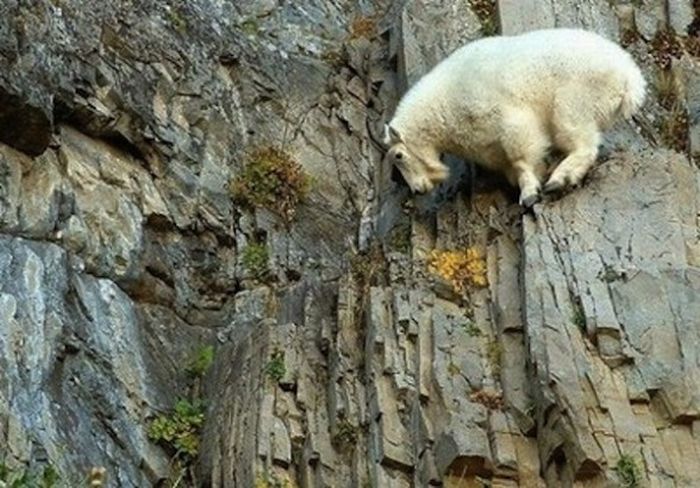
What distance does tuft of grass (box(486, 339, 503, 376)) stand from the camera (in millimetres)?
13586

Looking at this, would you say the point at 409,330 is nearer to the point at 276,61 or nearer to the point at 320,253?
the point at 320,253

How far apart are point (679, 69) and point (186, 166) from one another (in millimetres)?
6679

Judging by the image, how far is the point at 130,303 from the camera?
15.6 metres

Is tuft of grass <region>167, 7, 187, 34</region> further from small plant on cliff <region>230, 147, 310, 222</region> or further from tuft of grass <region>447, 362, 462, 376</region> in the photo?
tuft of grass <region>447, 362, 462, 376</region>

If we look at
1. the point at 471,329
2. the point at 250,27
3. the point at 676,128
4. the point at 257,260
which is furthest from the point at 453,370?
the point at 250,27

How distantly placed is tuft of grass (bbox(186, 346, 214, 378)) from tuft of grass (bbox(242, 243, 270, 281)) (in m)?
1.79

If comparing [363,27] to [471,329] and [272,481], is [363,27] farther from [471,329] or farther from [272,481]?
[272,481]

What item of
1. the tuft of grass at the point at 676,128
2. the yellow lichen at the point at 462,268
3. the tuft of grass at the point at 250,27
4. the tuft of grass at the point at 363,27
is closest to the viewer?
the yellow lichen at the point at 462,268

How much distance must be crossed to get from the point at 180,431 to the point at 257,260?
3.30 m

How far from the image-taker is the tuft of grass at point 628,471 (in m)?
11.7

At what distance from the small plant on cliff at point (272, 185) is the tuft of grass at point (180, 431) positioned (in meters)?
3.93

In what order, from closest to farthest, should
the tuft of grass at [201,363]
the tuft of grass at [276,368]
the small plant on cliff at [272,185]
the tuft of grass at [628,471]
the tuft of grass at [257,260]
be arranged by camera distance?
the tuft of grass at [628,471] → the tuft of grass at [276,368] → the tuft of grass at [201,363] → the tuft of grass at [257,260] → the small plant on cliff at [272,185]

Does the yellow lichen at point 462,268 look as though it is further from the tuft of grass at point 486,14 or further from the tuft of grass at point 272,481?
the tuft of grass at point 486,14

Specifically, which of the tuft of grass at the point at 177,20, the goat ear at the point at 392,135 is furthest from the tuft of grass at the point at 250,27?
the goat ear at the point at 392,135
